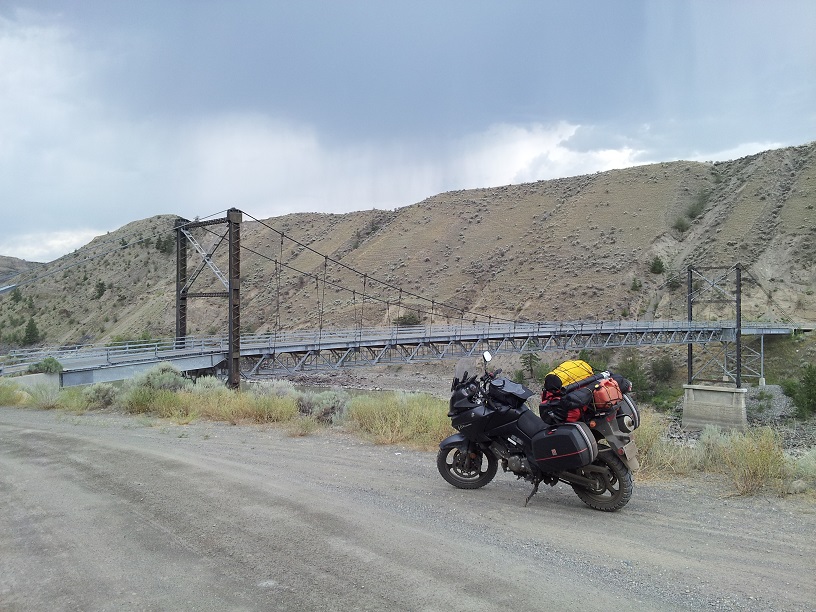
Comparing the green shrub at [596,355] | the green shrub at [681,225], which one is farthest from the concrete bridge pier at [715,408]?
the green shrub at [681,225]

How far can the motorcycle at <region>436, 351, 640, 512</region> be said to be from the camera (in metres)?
5.14

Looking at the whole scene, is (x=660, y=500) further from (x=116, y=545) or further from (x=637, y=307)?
(x=637, y=307)

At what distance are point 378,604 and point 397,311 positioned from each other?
54711 millimetres

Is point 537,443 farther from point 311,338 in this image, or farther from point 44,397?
point 311,338

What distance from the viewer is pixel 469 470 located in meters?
6.01

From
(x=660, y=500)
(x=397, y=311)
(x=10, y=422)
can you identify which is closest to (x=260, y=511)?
(x=660, y=500)

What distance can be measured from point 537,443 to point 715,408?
3698 cm

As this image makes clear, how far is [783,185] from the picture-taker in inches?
2507

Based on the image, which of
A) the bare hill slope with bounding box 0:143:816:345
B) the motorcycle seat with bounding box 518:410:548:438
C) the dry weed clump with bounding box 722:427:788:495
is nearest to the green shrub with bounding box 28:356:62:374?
the motorcycle seat with bounding box 518:410:548:438

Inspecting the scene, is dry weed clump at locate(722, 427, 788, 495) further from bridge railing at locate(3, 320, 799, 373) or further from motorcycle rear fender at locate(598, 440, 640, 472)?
bridge railing at locate(3, 320, 799, 373)

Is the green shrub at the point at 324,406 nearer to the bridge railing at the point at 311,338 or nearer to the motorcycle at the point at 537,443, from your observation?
the motorcycle at the point at 537,443

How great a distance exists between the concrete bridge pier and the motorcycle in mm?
35664

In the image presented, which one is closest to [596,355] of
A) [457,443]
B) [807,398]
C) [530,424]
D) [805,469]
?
[807,398]

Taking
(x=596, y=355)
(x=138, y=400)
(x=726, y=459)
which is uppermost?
(x=726, y=459)
